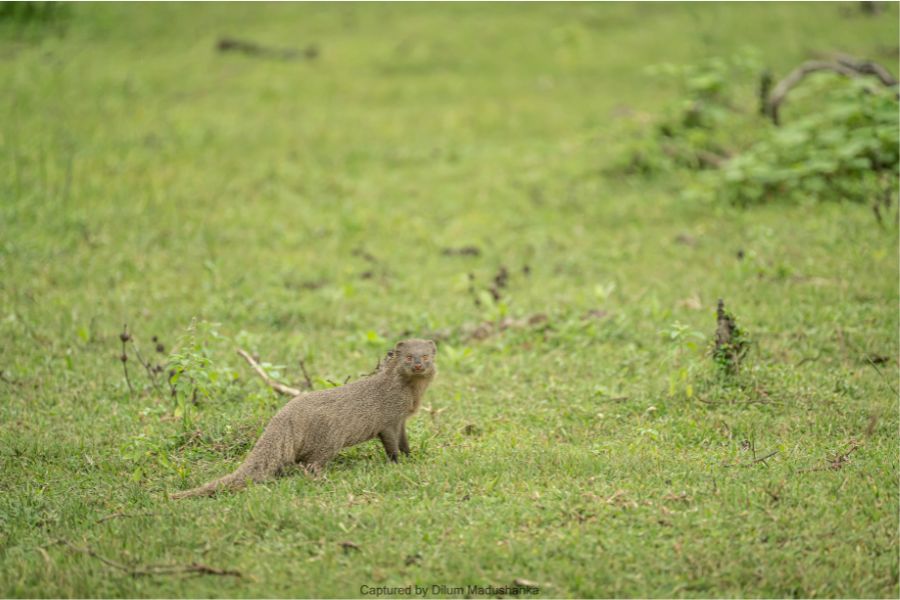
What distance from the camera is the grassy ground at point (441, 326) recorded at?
13.8 feet

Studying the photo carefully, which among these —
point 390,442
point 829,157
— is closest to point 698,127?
point 829,157

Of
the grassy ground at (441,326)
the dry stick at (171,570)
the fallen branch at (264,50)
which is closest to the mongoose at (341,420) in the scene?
the grassy ground at (441,326)

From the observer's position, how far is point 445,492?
15.6 feet

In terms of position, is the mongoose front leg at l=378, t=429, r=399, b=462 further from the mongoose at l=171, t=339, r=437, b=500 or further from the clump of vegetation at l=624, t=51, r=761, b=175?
the clump of vegetation at l=624, t=51, r=761, b=175

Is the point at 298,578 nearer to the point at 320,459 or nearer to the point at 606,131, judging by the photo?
the point at 320,459

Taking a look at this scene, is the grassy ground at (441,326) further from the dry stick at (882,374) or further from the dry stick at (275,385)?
the dry stick at (275,385)

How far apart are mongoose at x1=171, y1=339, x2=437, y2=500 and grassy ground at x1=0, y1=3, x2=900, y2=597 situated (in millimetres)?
158

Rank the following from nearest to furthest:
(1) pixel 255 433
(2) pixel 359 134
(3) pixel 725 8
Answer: (1) pixel 255 433, (2) pixel 359 134, (3) pixel 725 8

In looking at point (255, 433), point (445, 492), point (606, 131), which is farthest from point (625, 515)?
point (606, 131)

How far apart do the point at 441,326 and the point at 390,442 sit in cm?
250

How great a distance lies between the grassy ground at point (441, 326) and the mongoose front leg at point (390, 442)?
12 cm

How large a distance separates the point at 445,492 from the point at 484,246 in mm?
5336

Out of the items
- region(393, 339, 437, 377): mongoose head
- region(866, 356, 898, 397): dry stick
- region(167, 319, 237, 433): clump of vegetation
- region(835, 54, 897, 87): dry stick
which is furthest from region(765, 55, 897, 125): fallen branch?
region(167, 319, 237, 433): clump of vegetation

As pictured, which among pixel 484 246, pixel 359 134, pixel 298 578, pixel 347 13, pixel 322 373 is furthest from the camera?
pixel 347 13
